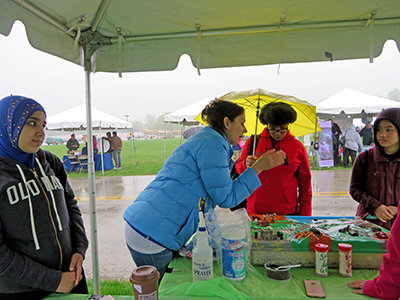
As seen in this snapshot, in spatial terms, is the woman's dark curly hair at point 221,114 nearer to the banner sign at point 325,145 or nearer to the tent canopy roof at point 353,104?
the tent canopy roof at point 353,104

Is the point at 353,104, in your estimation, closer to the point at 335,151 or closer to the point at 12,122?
the point at 335,151

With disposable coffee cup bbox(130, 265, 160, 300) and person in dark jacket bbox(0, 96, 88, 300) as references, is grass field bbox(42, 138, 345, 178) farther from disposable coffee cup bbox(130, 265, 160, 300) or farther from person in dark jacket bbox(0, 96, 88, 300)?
disposable coffee cup bbox(130, 265, 160, 300)

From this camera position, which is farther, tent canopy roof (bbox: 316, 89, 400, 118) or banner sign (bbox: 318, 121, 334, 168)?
banner sign (bbox: 318, 121, 334, 168)

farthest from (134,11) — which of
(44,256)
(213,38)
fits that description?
(44,256)

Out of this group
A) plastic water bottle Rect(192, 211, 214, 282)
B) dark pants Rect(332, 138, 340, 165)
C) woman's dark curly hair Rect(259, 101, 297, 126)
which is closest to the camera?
plastic water bottle Rect(192, 211, 214, 282)

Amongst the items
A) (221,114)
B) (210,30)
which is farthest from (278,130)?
(210,30)

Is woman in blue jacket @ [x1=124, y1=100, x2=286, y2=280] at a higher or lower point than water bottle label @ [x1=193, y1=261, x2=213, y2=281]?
higher

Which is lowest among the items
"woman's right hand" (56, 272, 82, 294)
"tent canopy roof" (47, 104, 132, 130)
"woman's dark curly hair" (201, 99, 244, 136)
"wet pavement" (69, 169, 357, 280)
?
"wet pavement" (69, 169, 357, 280)

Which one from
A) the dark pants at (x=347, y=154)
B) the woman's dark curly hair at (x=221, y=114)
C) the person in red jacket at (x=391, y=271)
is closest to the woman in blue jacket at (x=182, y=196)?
the woman's dark curly hair at (x=221, y=114)

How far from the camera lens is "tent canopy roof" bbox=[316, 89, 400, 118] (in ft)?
31.3

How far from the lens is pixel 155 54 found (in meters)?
2.26

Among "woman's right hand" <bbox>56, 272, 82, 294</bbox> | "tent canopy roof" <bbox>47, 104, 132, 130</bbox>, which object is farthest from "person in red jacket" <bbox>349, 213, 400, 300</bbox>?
"tent canopy roof" <bbox>47, 104, 132, 130</bbox>

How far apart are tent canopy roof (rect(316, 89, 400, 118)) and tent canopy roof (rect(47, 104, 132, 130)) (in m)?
9.03

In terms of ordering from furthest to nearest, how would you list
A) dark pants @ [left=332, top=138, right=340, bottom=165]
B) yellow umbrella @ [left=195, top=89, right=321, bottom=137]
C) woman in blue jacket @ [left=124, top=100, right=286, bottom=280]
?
dark pants @ [left=332, top=138, right=340, bottom=165] < yellow umbrella @ [left=195, top=89, right=321, bottom=137] < woman in blue jacket @ [left=124, top=100, right=286, bottom=280]
